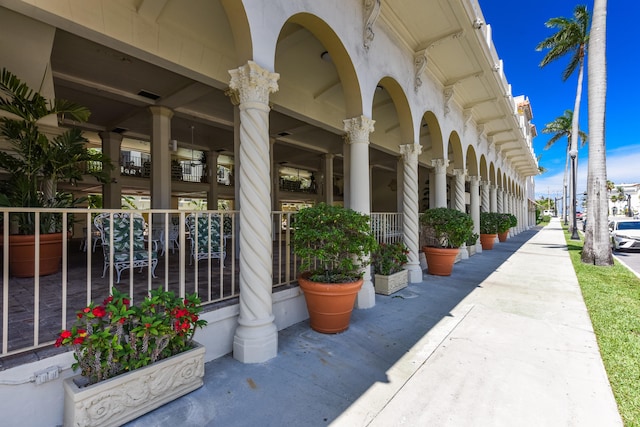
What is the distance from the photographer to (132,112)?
7.86 m

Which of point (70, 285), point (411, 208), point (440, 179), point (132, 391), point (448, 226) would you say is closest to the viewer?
point (132, 391)

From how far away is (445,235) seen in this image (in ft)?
22.7

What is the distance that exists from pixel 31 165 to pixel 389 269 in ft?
18.8

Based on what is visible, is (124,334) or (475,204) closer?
(124,334)

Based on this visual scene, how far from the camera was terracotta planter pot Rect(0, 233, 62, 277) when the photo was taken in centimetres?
378

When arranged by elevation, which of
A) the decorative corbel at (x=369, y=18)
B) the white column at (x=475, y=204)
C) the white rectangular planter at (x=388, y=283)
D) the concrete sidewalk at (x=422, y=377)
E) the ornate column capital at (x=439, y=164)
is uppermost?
the decorative corbel at (x=369, y=18)

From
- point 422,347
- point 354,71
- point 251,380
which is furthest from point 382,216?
point 251,380

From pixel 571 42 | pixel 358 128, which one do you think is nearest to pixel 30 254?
pixel 358 128

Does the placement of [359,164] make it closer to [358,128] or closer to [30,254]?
[358,128]

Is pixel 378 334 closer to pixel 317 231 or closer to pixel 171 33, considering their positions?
pixel 317 231

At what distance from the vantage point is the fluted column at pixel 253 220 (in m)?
3.11

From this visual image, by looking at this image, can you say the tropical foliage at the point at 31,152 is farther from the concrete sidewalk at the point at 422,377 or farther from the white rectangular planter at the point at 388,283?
the white rectangular planter at the point at 388,283

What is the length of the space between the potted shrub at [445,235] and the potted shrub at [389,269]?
1.47 m

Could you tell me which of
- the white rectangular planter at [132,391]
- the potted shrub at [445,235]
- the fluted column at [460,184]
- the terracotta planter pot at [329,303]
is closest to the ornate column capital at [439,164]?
the potted shrub at [445,235]
